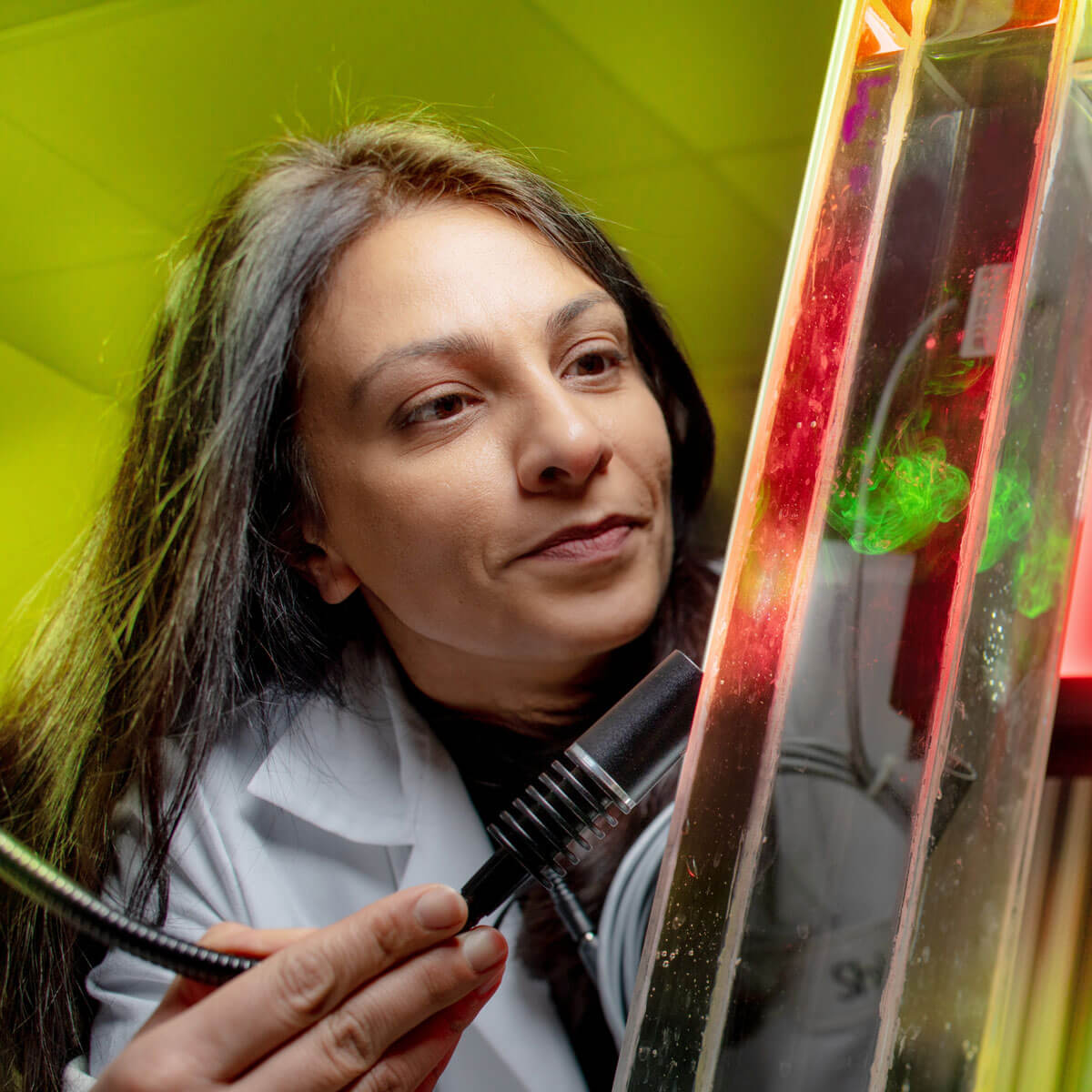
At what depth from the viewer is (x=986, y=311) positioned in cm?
38

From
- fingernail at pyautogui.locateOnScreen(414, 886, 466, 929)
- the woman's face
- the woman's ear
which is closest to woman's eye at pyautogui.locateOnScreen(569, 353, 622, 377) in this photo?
the woman's face

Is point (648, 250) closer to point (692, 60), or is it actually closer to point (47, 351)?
point (692, 60)

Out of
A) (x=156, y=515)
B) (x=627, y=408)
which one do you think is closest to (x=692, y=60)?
(x=627, y=408)

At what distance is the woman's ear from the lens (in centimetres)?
64

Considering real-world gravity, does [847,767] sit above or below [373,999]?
above

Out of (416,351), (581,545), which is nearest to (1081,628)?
(581,545)

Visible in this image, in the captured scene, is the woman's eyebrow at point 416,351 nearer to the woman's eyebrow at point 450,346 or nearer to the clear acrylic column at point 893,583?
the woman's eyebrow at point 450,346

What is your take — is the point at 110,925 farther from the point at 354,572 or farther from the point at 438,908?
the point at 354,572

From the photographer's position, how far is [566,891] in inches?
24.3

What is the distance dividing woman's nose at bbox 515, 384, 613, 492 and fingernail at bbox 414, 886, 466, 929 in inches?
9.2

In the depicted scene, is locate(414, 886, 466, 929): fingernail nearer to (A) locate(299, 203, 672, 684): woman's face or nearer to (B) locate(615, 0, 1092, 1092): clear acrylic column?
(B) locate(615, 0, 1092, 1092): clear acrylic column

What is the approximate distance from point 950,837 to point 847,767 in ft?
0.13

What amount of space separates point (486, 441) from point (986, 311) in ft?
0.88

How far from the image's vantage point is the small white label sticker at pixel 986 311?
372mm
